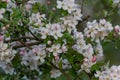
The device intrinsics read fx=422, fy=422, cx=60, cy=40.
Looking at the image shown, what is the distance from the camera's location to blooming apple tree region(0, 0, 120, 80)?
108 inches

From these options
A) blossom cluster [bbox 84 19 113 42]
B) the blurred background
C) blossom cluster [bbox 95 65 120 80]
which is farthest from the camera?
the blurred background

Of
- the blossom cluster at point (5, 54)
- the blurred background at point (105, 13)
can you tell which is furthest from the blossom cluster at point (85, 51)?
the blossom cluster at point (5, 54)

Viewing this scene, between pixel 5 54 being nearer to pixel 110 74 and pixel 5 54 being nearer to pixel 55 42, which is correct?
pixel 55 42

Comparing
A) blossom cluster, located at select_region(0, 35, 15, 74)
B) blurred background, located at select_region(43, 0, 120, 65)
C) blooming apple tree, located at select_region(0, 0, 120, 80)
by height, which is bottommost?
blossom cluster, located at select_region(0, 35, 15, 74)

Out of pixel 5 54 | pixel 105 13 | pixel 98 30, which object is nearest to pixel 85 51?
pixel 98 30

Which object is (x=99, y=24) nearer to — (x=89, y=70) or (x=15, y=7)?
(x=89, y=70)

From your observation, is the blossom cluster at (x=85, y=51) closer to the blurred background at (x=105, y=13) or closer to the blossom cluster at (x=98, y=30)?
the blossom cluster at (x=98, y=30)

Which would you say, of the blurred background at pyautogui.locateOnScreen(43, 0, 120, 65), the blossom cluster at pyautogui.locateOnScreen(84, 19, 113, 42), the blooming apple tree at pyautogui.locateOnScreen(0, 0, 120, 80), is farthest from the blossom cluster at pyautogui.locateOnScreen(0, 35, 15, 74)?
the blurred background at pyautogui.locateOnScreen(43, 0, 120, 65)

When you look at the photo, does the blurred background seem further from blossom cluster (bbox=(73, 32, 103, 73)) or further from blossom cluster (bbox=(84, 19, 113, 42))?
blossom cluster (bbox=(73, 32, 103, 73))

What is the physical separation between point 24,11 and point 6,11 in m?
0.14

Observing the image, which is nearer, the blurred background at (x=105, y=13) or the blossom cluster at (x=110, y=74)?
the blossom cluster at (x=110, y=74)

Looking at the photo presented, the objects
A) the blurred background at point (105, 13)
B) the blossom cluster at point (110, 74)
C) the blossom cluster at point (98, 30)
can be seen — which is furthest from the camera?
the blurred background at point (105, 13)

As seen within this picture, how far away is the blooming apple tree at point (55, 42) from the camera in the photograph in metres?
2.73

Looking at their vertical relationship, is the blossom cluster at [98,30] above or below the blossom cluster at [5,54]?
above
